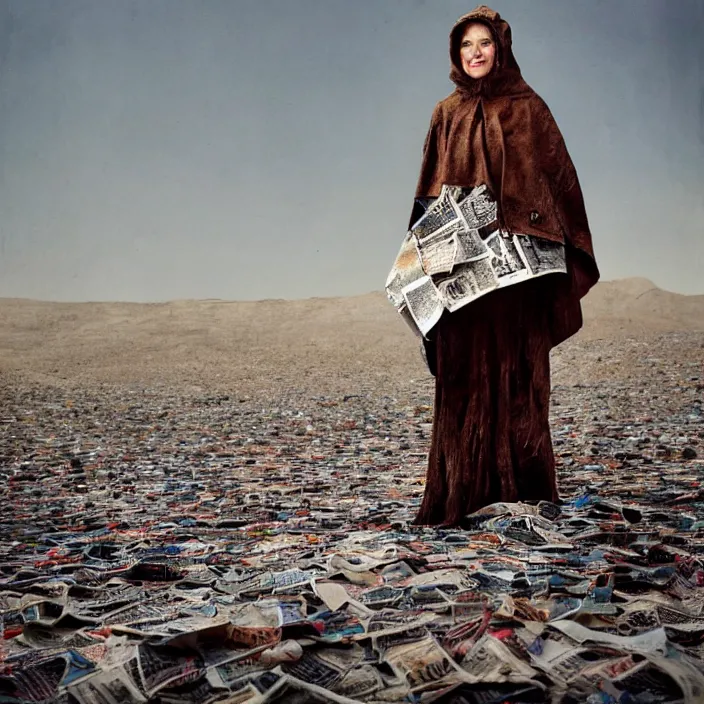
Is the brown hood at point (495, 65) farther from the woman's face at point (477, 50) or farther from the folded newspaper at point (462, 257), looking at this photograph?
the folded newspaper at point (462, 257)

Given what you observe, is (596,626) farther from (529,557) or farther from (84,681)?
(84,681)

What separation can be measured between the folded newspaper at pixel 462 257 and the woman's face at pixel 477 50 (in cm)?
43

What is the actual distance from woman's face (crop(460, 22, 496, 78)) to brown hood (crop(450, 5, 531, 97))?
0.02 m

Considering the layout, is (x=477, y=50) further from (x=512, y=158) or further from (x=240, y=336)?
(x=240, y=336)

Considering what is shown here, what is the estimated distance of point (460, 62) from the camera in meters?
3.34

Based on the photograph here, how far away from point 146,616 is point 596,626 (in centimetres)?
113

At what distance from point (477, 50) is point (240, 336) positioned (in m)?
10.3

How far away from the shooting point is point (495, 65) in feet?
10.7

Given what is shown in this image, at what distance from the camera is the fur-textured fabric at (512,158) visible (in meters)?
3.24

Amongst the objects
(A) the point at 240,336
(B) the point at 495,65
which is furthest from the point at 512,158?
(A) the point at 240,336

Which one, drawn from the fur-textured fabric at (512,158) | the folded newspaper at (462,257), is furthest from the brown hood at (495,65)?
the folded newspaper at (462,257)

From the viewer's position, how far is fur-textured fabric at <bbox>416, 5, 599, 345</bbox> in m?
3.24

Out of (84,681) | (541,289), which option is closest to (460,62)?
(541,289)

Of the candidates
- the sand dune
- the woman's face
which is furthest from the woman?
the sand dune
